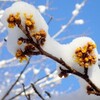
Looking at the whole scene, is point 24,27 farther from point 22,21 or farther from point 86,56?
point 86,56

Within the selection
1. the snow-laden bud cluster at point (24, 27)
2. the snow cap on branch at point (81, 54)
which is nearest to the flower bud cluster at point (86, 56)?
the snow cap on branch at point (81, 54)

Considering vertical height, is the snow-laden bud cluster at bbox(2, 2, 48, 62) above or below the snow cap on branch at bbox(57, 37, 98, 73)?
above

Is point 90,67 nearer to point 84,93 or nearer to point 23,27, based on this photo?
point 84,93

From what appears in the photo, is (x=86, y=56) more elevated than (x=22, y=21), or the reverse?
(x=22, y=21)

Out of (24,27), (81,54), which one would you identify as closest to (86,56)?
(81,54)

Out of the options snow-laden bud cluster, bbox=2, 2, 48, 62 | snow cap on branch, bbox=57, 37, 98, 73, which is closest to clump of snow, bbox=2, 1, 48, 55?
snow-laden bud cluster, bbox=2, 2, 48, 62

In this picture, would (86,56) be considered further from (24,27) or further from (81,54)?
(24,27)

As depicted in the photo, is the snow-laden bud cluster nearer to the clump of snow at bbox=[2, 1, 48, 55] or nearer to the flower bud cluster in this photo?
the clump of snow at bbox=[2, 1, 48, 55]

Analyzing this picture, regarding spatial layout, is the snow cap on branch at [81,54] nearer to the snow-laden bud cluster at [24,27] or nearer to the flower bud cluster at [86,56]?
the flower bud cluster at [86,56]
